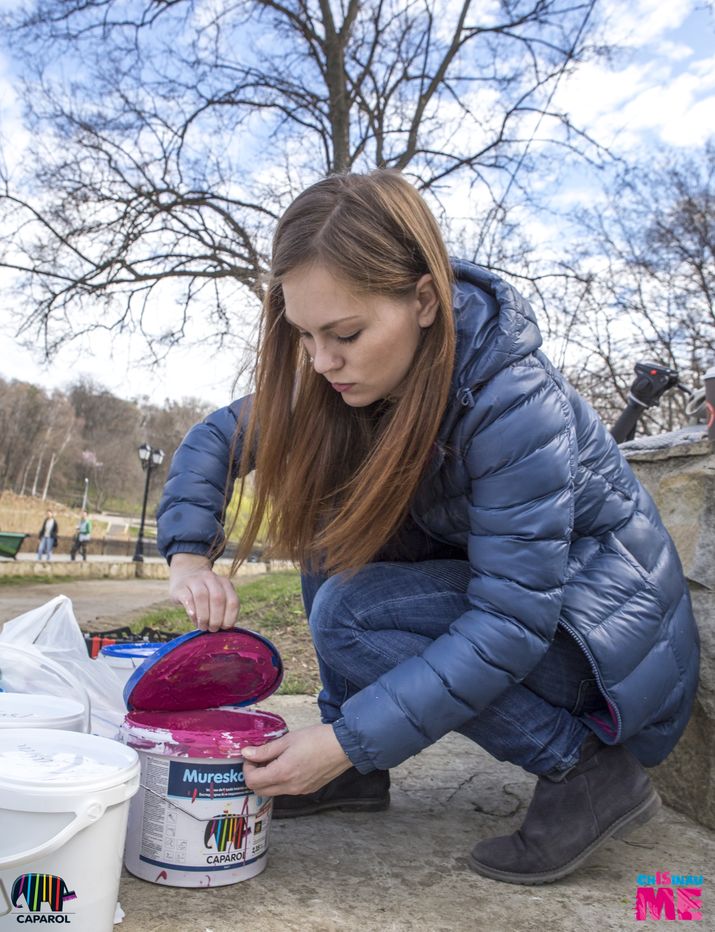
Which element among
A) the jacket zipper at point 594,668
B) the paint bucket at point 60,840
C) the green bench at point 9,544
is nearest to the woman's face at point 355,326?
the jacket zipper at point 594,668

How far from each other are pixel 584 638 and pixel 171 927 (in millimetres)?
879

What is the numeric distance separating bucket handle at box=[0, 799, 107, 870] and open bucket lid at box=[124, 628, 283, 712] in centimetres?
47

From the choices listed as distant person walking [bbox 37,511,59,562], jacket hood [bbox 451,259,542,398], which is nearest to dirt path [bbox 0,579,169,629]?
jacket hood [bbox 451,259,542,398]

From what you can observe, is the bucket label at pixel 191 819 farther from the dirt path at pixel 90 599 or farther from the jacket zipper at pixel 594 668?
the dirt path at pixel 90 599

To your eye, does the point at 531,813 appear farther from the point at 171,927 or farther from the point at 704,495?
the point at 704,495

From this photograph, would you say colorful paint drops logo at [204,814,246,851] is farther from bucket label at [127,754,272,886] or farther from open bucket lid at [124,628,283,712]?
open bucket lid at [124,628,283,712]

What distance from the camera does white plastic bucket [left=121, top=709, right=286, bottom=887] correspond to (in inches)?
57.5

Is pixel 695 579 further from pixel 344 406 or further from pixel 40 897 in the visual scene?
pixel 40 897

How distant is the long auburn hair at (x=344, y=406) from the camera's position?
4.98ft

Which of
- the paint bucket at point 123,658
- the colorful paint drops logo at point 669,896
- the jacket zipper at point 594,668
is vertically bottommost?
the colorful paint drops logo at point 669,896

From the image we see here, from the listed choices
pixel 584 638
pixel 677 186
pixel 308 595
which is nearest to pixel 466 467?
pixel 584 638

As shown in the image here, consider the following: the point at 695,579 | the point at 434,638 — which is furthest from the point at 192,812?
the point at 695,579

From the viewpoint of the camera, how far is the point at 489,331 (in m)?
1.56

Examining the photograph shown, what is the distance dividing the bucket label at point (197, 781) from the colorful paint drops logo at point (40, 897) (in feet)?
1.01
